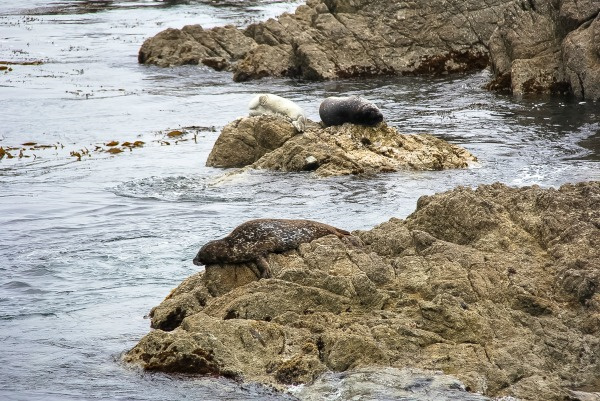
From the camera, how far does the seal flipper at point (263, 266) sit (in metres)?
9.16

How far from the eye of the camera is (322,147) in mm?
16734

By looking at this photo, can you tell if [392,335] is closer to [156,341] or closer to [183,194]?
[156,341]

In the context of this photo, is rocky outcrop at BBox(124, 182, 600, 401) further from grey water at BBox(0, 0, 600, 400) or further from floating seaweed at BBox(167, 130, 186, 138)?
floating seaweed at BBox(167, 130, 186, 138)

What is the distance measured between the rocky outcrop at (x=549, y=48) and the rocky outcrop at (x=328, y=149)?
7.09m

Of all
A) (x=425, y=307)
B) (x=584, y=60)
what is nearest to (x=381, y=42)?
(x=584, y=60)

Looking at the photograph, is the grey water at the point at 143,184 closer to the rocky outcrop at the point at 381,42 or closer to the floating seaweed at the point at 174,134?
the floating seaweed at the point at 174,134

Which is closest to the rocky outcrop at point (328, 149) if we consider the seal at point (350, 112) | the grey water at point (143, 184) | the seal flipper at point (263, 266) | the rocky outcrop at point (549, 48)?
the seal at point (350, 112)

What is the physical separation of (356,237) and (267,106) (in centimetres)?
878

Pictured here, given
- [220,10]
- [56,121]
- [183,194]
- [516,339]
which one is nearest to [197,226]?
[183,194]

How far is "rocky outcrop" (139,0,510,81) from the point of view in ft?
93.8

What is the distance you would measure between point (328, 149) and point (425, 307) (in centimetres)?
873

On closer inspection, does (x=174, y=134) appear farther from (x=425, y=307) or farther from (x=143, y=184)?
(x=425, y=307)

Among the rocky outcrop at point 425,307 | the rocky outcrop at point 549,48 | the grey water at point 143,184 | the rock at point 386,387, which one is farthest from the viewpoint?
the rocky outcrop at point 549,48

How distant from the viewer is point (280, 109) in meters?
17.9
